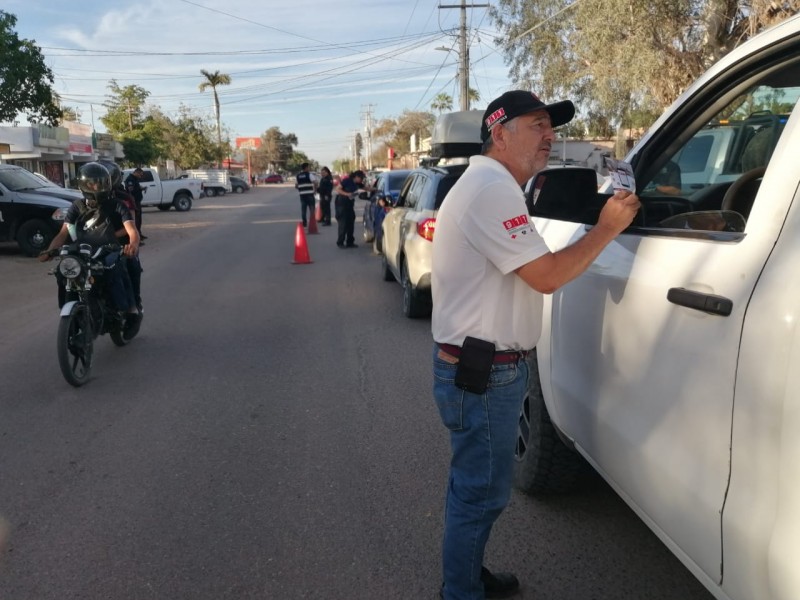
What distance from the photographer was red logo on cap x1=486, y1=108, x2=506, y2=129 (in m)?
2.33

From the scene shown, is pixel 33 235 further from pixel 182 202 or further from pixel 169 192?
pixel 182 202

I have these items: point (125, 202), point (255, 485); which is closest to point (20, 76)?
point (125, 202)

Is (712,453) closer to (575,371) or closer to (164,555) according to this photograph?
(575,371)

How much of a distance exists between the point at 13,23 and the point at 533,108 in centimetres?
1775

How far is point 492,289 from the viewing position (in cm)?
230

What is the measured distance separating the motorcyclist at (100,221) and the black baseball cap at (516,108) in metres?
4.62

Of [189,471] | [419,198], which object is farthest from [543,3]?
[189,471]

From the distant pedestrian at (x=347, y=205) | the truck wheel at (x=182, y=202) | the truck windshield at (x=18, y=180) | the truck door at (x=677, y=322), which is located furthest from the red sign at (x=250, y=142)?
the truck door at (x=677, y=322)

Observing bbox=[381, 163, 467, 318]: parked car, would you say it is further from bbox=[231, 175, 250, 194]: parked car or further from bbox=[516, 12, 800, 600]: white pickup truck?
bbox=[231, 175, 250, 194]: parked car

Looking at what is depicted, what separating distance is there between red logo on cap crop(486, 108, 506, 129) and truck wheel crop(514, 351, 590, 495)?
1298 millimetres

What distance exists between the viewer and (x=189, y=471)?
4086 millimetres

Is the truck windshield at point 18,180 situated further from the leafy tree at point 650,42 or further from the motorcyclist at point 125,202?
the leafy tree at point 650,42

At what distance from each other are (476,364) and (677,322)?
0.63m

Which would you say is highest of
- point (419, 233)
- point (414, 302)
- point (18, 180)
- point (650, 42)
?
point (650, 42)
